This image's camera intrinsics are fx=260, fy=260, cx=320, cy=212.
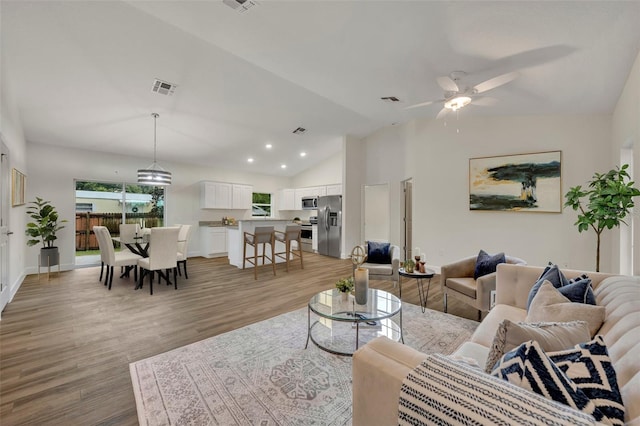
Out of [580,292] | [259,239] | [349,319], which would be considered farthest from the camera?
[259,239]

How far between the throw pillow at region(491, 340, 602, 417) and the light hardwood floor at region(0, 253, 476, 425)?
2059mm

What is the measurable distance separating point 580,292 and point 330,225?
5.67m

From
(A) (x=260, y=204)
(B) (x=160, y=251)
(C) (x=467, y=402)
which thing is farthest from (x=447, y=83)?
(A) (x=260, y=204)

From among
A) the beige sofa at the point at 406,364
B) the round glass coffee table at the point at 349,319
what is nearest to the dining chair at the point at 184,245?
the round glass coffee table at the point at 349,319

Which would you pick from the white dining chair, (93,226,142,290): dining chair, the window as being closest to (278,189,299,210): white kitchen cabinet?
the window

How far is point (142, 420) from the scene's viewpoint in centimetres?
156

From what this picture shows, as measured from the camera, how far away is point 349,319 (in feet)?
6.82

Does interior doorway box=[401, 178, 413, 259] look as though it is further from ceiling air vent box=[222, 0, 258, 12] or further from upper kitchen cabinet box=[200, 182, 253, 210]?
ceiling air vent box=[222, 0, 258, 12]

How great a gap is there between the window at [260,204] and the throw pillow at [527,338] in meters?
7.92

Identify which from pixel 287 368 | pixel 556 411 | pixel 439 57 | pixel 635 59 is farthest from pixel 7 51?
pixel 635 59

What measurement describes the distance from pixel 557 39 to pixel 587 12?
0.33 m

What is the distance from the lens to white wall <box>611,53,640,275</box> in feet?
7.79

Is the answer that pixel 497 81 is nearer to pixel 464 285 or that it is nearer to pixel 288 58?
pixel 464 285

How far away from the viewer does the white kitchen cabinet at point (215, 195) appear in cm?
709
